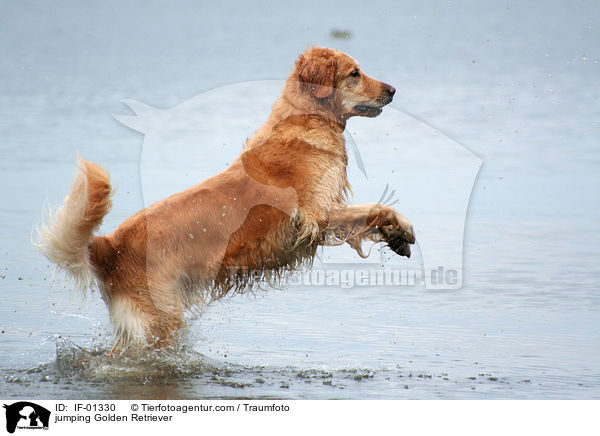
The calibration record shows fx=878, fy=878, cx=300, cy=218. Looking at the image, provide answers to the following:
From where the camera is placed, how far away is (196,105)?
291 inches

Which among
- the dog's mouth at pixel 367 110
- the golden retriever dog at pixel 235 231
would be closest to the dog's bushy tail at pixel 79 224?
the golden retriever dog at pixel 235 231

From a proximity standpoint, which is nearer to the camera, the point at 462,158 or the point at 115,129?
the point at 462,158

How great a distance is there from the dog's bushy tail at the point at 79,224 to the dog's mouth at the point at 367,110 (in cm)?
173

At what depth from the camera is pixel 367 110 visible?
5.89m

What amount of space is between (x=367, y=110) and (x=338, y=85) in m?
0.27

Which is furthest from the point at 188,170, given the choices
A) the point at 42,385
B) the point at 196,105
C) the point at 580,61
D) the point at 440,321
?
the point at 580,61

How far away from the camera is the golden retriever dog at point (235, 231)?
18.0 ft

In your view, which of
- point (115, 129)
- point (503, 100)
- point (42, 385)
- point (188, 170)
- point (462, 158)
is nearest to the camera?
point (42, 385)

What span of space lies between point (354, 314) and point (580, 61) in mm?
11236

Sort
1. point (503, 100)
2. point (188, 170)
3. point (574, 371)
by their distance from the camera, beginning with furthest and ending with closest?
point (503, 100), point (188, 170), point (574, 371)

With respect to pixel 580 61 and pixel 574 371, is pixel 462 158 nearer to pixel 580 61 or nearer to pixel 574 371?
pixel 574 371
